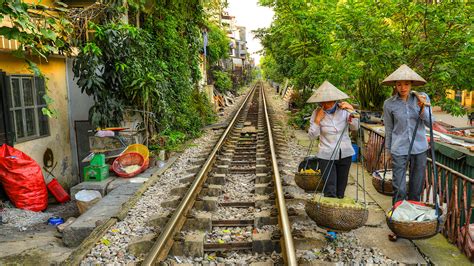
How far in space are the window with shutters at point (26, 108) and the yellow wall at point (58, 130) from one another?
0.16 m

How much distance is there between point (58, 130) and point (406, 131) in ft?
24.8

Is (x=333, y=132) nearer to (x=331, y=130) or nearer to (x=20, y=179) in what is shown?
(x=331, y=130)

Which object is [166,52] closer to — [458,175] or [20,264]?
[20,264]

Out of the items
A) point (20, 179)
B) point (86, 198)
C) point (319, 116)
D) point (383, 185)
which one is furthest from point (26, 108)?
point (383, 185)

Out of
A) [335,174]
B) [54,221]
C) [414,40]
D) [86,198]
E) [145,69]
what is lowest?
[54,221]

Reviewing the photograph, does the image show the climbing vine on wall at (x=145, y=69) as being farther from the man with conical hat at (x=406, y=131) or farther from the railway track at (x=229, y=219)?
the man with conical hat at (x=406, y=131)

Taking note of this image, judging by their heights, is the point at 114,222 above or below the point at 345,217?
below

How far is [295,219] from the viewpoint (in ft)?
16.5

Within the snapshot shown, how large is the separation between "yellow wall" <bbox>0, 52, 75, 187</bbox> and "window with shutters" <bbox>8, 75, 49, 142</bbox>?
16cm

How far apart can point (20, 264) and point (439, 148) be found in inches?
225

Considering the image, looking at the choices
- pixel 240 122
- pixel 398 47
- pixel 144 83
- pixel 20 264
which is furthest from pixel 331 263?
pixel 240 122

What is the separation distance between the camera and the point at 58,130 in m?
9.11

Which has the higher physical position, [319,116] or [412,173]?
[319,116]

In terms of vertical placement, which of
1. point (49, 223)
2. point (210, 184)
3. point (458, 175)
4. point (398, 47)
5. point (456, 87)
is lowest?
point (49, 223)
